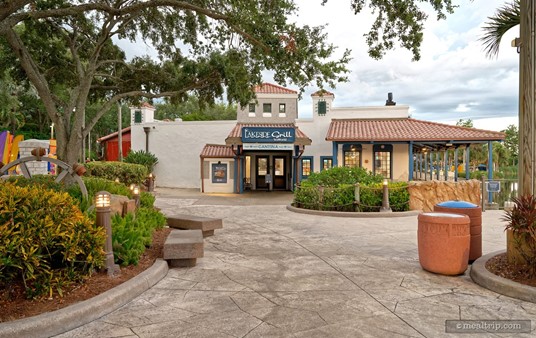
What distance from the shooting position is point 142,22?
39.4 feet

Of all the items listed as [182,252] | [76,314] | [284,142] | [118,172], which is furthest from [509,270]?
[118,172]

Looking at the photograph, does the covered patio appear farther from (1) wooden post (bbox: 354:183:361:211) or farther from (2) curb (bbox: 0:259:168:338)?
(2) curb (bbox: 0:259:168:338)

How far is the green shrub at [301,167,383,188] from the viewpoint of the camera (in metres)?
13.9

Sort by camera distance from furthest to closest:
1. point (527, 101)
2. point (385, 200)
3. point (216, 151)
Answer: point (216, 151), point (385, 200), point (527, 101)

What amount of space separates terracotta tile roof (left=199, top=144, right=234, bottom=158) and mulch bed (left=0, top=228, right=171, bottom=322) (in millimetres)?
17605

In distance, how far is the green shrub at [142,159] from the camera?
2373 centimetres

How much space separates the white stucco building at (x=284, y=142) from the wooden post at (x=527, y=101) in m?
14.8

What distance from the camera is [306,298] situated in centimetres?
444

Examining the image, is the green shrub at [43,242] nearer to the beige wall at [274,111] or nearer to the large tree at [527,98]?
the large tree at [527,98]

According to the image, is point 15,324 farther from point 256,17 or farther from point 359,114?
point 359,114

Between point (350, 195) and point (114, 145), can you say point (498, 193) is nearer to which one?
point (350, 195)

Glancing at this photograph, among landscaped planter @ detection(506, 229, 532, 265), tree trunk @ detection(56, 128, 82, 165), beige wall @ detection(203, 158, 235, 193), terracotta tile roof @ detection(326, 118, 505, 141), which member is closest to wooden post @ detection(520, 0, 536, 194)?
landscaped planter @ detection(506, 229, 532, 265)

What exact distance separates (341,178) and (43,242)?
11405 mm

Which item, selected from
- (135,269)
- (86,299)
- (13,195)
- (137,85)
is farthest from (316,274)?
(137,85)
